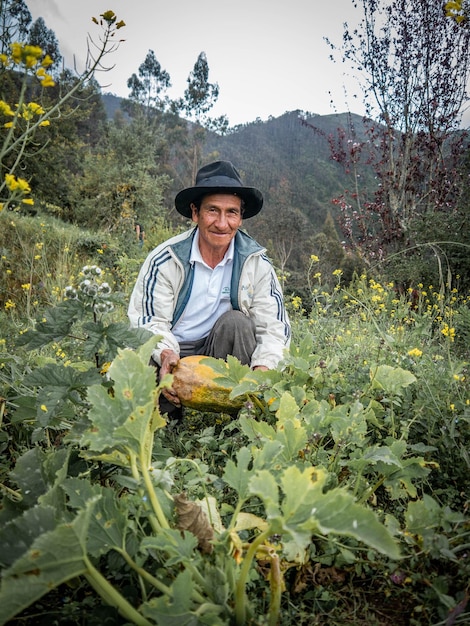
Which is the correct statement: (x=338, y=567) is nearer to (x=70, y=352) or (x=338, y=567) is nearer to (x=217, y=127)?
(x=70, y=352)

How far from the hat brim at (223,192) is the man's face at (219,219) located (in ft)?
0.12

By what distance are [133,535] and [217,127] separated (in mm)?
46010

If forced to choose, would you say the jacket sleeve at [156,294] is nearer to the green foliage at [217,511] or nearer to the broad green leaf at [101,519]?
the green foliage at [217,511]

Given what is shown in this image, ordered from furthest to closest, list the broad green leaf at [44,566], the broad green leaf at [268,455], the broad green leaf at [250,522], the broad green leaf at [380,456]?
the broad green leaf at [380,456], the broad green leaf at [250,522], the broad green leaf at [268,455], the broad green leaf at [44,566]

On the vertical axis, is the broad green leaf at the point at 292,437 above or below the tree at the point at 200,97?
below

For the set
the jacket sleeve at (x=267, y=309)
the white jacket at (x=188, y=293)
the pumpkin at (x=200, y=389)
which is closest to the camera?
the pumpkin at (x=200, y=389)

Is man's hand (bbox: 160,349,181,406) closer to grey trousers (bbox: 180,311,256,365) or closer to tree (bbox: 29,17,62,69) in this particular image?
grey trousers (bbox: 180,311,256,365)

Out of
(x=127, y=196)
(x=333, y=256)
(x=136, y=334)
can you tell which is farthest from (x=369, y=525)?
(x=333, y=256)

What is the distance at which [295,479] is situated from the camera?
872 mm

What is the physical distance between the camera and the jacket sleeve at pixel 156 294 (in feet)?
8.45

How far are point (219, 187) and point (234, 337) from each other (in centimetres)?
95

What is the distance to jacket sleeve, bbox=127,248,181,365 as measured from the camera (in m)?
2.58

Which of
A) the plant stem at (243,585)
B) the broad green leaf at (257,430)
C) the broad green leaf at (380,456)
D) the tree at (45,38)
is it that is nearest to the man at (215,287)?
the broad green leaf at (257,430)

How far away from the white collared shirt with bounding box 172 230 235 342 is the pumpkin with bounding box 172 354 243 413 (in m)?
0.47
